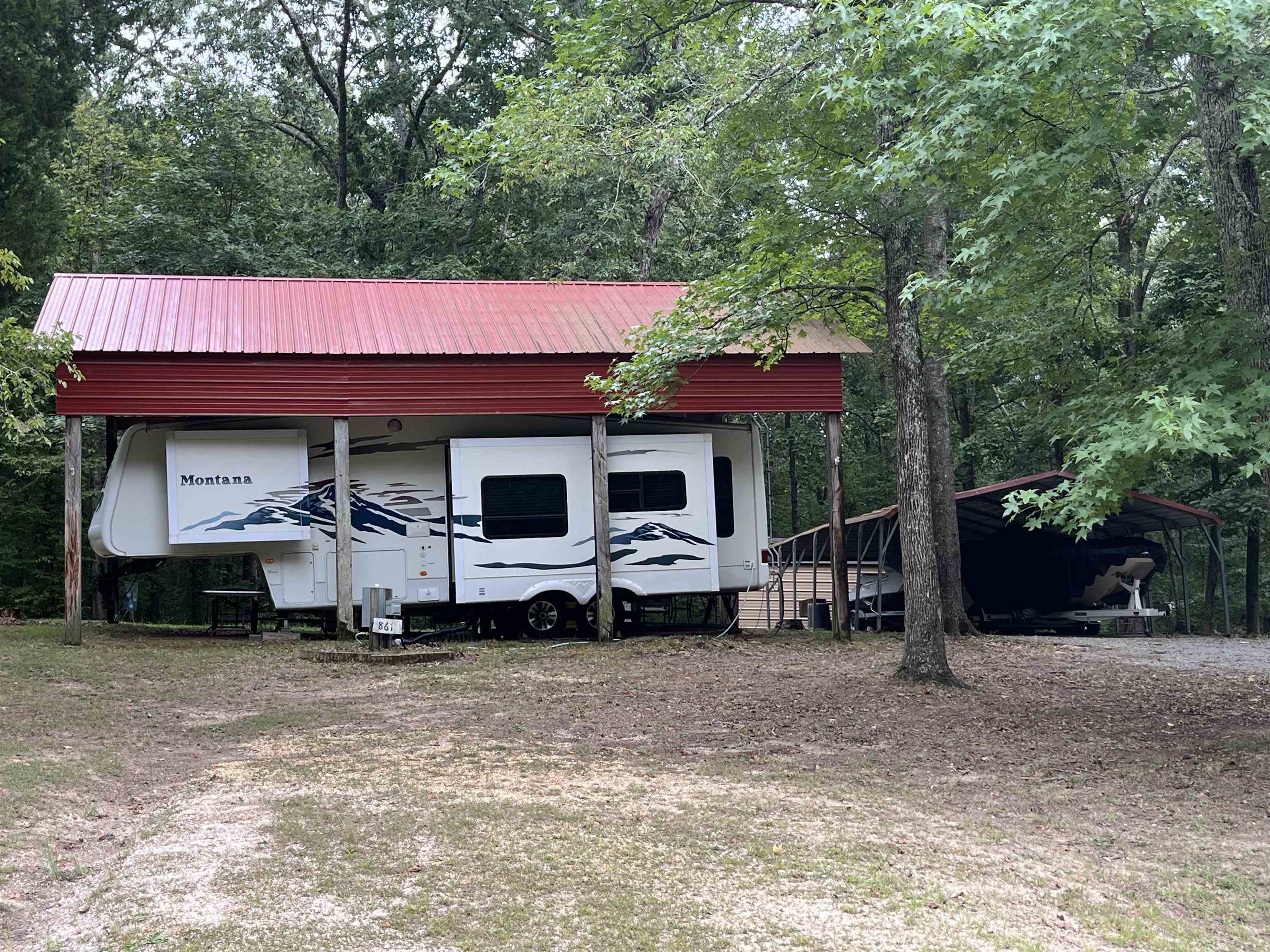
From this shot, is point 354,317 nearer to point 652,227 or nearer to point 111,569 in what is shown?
point 111,569

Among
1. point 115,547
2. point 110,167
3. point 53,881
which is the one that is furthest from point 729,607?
point 110,167

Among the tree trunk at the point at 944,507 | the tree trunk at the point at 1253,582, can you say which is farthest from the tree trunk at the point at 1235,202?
the tree trunk at the point at 1253,582

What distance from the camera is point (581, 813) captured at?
645 centimetres

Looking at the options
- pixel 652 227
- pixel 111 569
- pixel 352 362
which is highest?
pixel 652 227

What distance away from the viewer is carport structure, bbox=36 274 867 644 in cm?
1456

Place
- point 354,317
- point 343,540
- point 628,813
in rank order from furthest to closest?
point 354,317 → point 343,540 → point 628,813

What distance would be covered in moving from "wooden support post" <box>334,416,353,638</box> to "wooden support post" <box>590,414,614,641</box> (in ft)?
10.3

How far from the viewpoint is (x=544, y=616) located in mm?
16297

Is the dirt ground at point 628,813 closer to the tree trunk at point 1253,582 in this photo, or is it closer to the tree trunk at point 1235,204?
the tree trunk at point 1235,204

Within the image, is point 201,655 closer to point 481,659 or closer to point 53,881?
point 481,659

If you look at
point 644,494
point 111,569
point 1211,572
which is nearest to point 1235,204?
point 644,494

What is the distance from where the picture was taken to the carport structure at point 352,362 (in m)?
14.6

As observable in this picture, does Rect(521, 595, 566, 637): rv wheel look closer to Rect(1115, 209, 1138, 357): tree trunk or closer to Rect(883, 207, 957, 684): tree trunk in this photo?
Rect(883, 207, 957, 684): tree trunk

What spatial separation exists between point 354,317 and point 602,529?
14.5 ft
